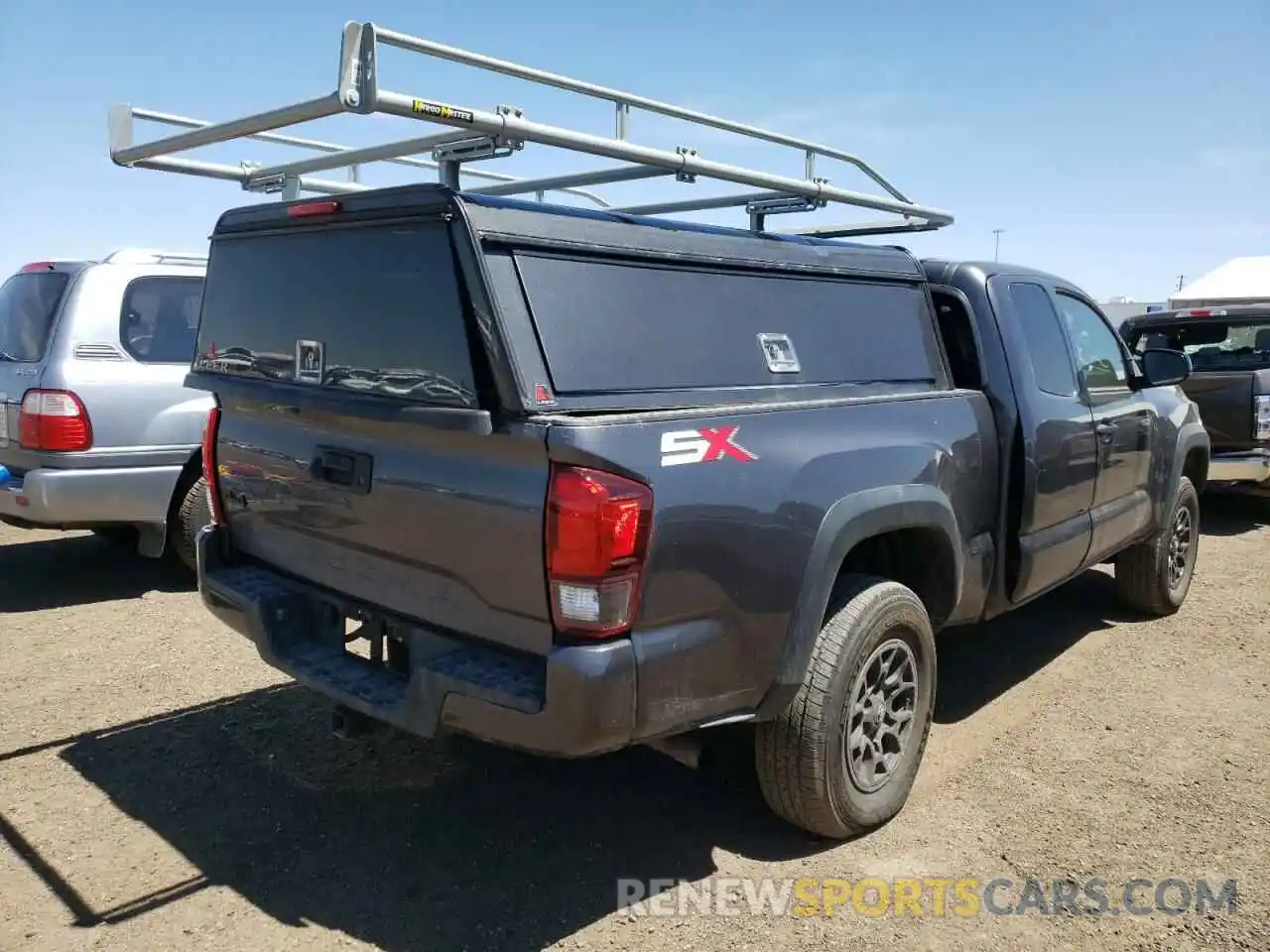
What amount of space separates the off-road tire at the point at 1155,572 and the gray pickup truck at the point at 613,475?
6.46ft

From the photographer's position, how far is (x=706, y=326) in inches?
122

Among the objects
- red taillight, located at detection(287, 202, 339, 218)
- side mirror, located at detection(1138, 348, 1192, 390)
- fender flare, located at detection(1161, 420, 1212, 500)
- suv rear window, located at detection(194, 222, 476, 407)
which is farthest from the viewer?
fender flare, located at detection(1161, 420, 1212, 500)

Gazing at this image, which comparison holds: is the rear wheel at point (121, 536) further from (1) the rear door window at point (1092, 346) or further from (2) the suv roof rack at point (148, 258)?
(1) the rear door window at point (1092, 346)

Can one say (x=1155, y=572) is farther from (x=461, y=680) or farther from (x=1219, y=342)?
(x=461, y=680)

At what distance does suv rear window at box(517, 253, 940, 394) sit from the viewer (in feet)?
8.91

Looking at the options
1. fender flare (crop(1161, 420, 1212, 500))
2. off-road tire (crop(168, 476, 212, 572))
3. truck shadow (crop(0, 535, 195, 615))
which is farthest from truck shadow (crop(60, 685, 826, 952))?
fender flare (crop(1161, 420, 1212, 500))

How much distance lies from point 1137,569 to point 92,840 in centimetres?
552

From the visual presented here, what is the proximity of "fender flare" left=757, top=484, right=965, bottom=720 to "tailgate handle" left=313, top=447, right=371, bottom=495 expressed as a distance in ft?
4.50

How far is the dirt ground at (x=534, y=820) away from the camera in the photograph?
293cm

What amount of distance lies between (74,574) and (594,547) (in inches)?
220

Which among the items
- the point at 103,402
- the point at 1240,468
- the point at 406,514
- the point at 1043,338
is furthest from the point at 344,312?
the point at 1240,468

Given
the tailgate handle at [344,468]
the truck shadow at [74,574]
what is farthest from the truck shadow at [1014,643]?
the truck shadow at [74,574]

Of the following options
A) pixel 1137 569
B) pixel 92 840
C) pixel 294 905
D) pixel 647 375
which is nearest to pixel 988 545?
pixel 647 375

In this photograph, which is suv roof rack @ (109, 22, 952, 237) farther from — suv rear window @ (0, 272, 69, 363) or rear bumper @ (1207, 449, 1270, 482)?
rear bumper @ (1207, 449, 1270, 482)
